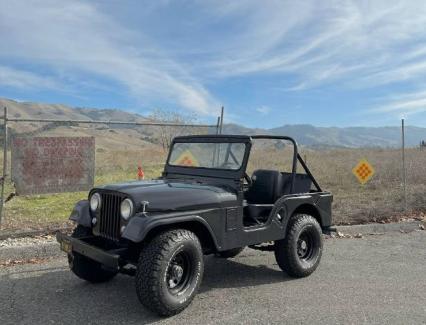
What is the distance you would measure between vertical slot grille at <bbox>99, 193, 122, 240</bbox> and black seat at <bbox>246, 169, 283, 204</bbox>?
1.79 meters

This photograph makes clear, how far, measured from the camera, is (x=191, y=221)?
182 inches

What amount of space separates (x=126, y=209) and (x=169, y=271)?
716 mm

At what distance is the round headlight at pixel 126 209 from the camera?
4.41 meters

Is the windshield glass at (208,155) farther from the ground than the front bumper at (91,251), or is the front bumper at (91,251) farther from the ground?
the windshield glass at (208,155)

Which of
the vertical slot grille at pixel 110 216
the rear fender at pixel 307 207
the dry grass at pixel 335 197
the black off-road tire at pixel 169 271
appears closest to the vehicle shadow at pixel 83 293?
the black off-road tire at pixel 169 271

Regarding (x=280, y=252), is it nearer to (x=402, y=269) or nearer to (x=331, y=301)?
(x=331, y=301)

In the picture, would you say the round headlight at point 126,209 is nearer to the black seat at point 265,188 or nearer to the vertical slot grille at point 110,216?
the vertical slot grille at point 110,216

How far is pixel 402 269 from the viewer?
238 inches

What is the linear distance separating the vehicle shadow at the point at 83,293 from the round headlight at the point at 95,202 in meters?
0.94

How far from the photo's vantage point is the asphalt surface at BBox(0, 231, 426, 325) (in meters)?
4.27

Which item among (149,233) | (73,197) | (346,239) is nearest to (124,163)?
(73,197)

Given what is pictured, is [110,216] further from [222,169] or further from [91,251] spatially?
[222,169]

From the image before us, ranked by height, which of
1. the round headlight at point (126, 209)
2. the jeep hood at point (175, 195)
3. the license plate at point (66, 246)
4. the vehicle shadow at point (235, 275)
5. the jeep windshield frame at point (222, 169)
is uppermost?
the jeep windshield frame at point (222, 169)

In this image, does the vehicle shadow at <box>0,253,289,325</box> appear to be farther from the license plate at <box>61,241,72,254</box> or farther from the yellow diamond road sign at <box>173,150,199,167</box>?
the yellow diamond road sign at <box>173,150,199,167</box>
